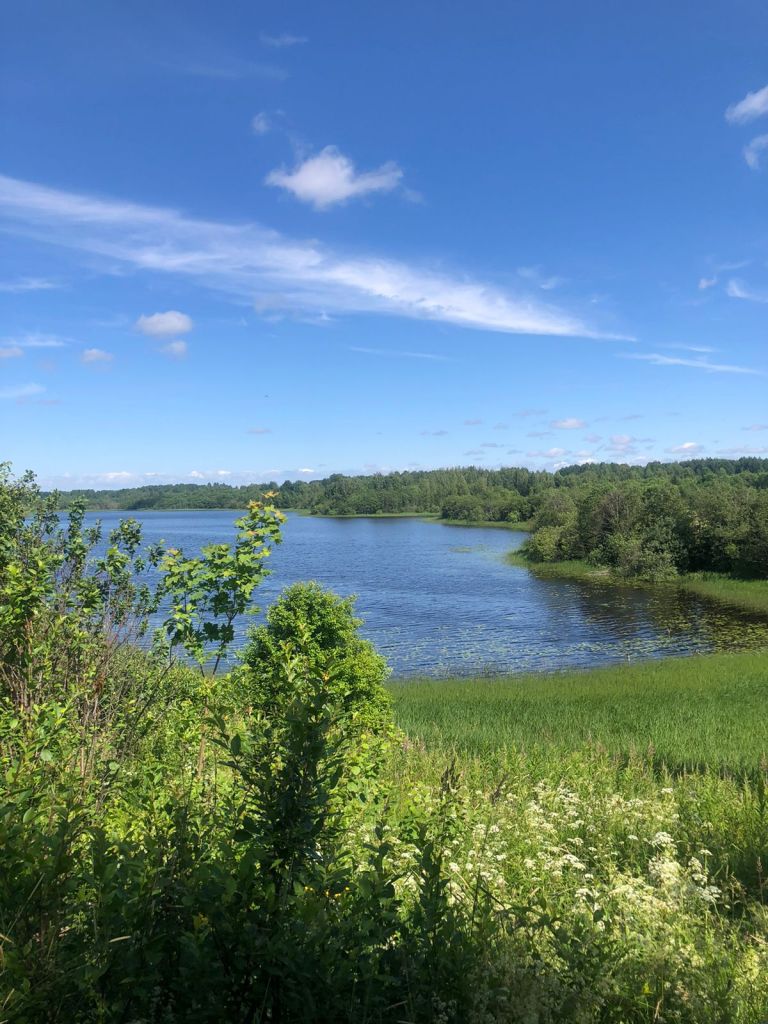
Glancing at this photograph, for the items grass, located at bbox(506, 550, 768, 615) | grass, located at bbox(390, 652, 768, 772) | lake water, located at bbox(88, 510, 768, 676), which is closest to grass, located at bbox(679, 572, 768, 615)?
grass, located at bbox(506, 550, 768, 615)

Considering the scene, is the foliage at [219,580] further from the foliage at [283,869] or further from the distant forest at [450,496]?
the distant forest at [450,496]

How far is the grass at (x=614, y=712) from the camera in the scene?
1248 cm

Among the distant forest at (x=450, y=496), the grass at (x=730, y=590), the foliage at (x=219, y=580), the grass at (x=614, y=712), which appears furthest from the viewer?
the distant forest at (x=450, y=496)

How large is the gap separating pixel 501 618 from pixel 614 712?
20.9 metres

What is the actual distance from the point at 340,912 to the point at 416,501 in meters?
186

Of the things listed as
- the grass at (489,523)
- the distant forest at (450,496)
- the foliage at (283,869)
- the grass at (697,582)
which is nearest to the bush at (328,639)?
the foliage at (283,869)

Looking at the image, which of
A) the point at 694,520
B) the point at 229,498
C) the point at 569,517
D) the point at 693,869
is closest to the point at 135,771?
the point at 693,869

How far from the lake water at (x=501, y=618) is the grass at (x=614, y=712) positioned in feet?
12.4

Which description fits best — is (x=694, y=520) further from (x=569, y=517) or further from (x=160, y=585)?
(x=160, y=585)

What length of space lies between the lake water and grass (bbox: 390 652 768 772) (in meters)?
3.79

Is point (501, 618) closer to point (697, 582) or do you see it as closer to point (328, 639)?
point (697, 582)

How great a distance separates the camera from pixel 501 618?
126 ft

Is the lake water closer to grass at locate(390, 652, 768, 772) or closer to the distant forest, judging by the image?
grass at locate(390, 652, 768, 772)

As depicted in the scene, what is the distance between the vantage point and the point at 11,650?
199 inches
